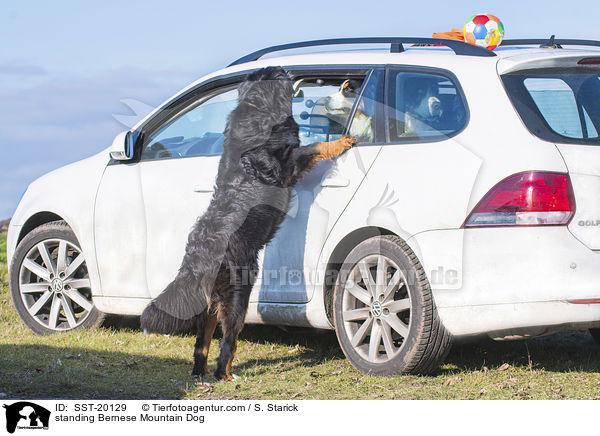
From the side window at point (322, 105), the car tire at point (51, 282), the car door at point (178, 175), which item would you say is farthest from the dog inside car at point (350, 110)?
the car tire at point (51, 282)

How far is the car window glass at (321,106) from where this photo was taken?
5473mm

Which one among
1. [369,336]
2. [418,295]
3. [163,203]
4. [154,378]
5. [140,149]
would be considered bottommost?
[154,378]

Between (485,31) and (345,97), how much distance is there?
45.8 inches

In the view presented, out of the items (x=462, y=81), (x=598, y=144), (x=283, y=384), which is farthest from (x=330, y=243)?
(x=598, y=144)

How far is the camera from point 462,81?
4.73m

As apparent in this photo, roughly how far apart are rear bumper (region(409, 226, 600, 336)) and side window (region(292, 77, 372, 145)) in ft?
4.35

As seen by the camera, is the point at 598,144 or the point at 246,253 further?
the point at 246,253

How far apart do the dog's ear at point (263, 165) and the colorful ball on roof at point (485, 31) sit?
1733 mm

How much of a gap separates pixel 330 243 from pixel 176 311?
1079 mm

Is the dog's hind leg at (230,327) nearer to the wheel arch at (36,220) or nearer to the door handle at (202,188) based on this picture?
the door handle at (202,188)

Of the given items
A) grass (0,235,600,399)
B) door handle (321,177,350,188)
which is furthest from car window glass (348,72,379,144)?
grass (0,235,600,399)

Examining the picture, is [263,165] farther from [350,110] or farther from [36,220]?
[36,220]

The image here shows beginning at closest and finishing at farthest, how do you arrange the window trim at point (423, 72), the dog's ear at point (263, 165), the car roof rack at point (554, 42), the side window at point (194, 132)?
the window trim at point (423, 72)
the dog's ear at point (263, 165)
the car roof rack at point (554, 42)
the side window at point (194, 132)

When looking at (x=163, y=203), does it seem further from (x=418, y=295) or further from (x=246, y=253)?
(x=418, y=295)
